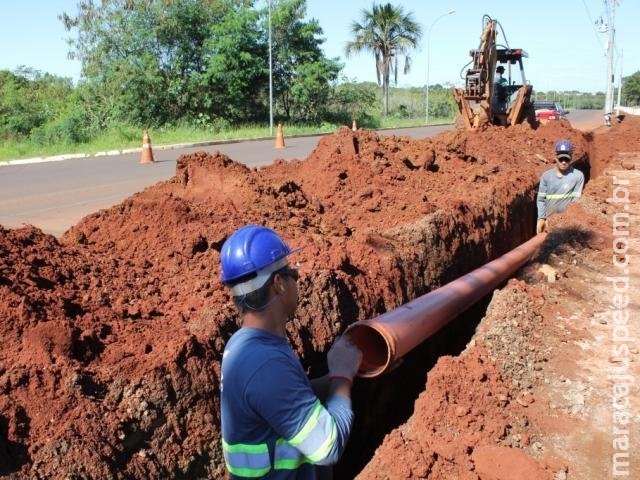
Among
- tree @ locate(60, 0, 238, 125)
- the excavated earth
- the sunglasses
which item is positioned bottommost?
the excavated earth

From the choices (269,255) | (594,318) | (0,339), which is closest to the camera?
(269,255)

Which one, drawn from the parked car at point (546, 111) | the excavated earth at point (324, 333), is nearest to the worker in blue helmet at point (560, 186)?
the excavated earth at point (324, 333)

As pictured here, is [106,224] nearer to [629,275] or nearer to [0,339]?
[0,339]

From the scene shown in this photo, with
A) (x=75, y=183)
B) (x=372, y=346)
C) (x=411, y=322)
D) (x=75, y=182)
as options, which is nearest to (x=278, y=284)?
(x=372, y=346)

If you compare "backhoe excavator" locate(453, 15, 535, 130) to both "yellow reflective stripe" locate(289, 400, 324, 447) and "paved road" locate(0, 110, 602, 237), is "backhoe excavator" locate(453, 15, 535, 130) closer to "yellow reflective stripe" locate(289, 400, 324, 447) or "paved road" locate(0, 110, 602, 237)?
"paved road" locate(0, 110, 602, 237)

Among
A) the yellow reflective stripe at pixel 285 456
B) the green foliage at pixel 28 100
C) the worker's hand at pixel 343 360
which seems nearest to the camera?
the yellow reflective stripe at pixel 285 456

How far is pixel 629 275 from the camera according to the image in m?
6.93

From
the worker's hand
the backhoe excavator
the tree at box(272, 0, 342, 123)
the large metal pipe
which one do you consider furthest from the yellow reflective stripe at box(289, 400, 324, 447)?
the tree at box(272, 0, 342, 123)

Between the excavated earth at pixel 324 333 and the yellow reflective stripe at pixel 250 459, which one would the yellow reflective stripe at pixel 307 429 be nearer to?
the yellow reflective stripe at pixel 250 459

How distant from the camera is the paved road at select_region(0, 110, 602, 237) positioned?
907 centimetres

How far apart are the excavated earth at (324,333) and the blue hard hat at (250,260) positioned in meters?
1.26

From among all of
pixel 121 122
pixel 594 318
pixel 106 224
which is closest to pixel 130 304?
pixel 106 224

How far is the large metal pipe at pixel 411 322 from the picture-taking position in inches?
123

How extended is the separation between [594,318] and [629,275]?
1.70 metres
